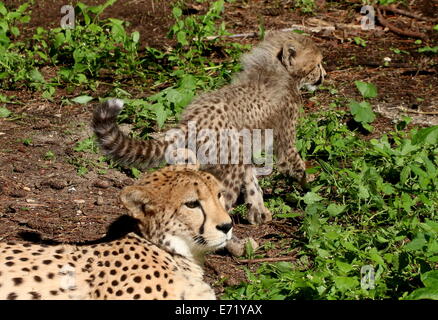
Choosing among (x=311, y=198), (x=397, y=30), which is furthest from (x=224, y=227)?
(x=397, y=30)

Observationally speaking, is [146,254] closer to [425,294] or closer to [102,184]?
[425,294]

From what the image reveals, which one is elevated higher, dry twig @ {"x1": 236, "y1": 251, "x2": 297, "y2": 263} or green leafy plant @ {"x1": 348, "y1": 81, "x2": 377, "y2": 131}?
green leafy plant @ {"x1": 348, "y1": 81, "x2": 377, "y2": 131}

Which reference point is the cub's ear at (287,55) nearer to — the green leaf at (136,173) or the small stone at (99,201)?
the green leaf at (136,173)

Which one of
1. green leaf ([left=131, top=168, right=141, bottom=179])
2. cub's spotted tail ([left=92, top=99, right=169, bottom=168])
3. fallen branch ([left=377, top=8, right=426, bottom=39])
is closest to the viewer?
cub's spotted tail ([left=92, top=99, right=169, bottom=168])

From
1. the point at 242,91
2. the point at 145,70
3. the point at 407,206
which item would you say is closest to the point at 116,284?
the point at 407,206

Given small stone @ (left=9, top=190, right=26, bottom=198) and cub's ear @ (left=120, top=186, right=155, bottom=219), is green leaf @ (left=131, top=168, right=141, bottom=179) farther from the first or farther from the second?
cub's ear @ (left=120, top=186, right=155, bottom=219)

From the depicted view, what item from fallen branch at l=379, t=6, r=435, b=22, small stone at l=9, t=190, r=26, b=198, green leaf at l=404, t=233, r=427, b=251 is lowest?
green leaf at l=404, t=233, r=427, b=251

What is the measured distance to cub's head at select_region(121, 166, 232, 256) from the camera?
3.81 meters

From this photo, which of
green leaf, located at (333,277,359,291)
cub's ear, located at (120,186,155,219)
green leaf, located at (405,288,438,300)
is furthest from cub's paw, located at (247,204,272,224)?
green leaf, located at (405,288,438,300)

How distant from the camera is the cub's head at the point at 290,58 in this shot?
228 inches

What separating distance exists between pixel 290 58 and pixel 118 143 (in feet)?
6.45

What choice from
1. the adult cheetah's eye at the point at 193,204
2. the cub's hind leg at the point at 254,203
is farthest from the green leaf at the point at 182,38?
the adult cheetah's eye at the point at 193,204

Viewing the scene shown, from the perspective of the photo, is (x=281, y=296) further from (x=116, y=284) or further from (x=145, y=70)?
(x=145, y=70)

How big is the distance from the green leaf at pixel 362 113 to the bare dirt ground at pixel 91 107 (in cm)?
16
